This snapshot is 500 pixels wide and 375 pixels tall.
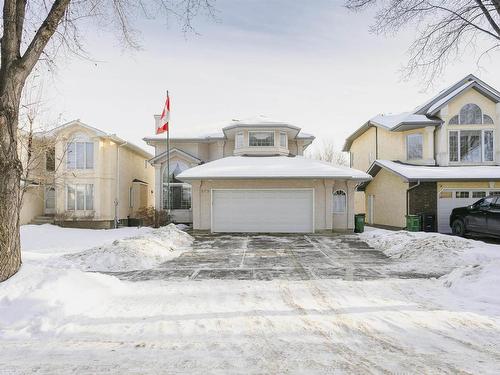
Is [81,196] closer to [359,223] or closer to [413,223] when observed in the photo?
[359,223]

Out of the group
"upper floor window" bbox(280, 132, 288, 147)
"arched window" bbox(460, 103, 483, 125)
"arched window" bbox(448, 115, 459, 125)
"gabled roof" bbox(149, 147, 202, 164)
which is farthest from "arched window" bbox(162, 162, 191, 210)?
"arched window" bbox(460, 103, 483, 125)

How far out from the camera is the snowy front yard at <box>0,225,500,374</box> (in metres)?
3.54

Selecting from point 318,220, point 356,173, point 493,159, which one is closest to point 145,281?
point 318,220

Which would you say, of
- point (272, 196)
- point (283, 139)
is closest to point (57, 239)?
point (272, 196)

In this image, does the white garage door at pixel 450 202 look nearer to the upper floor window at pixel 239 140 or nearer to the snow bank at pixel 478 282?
the upper floor window at pixel 239 140

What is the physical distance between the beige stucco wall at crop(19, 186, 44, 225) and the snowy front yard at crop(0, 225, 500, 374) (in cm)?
1721

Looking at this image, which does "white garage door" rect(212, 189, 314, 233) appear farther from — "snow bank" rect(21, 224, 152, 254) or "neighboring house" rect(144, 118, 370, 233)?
"snow bank" rect(21, 224, 152, 254)

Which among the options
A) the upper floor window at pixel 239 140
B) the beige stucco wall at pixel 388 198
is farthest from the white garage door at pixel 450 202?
the upper floor window at pixel 239 140

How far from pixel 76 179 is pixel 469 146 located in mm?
23328

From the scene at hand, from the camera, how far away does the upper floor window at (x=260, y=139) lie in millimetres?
20312

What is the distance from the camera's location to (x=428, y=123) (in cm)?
1881

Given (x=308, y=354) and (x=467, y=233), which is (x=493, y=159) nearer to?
(x=467, y=233)

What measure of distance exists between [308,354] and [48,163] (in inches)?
881

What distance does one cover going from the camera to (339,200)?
17484mm
